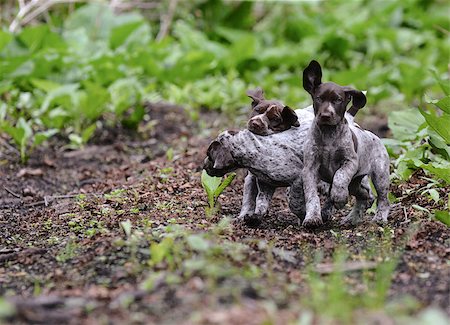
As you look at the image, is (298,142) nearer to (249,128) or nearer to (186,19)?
(249,128)

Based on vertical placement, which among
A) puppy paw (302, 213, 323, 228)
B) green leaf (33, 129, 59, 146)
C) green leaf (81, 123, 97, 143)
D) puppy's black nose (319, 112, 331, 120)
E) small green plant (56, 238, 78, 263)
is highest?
puppy's black nose (319, 112, 331, 120)

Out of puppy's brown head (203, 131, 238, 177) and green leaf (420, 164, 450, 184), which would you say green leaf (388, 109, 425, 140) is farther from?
puppy's brown head (203, 131, 238, 177)

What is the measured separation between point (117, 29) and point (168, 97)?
1105mm

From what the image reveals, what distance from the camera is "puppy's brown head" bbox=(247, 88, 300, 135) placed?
3.55 meters

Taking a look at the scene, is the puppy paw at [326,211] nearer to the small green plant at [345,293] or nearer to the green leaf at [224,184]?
the green leaf at [224,184]

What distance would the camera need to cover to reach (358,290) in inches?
103

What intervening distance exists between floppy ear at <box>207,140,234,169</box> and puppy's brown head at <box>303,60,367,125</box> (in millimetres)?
489

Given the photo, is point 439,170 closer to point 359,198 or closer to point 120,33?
point 359,198

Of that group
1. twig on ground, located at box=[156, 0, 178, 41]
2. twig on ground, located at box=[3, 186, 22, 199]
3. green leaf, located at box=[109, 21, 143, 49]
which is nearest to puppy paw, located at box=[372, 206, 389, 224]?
twig on ground, located at box=[3, 186, 22, 199]

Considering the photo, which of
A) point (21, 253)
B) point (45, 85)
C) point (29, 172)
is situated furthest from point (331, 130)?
point (45, 85)

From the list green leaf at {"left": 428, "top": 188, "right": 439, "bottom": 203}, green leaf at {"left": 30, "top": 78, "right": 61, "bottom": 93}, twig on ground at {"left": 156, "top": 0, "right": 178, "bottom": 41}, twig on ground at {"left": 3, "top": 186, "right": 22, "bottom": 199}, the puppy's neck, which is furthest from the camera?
twig on ground at {"left": 156, "top": 0, "right": 178, "bottom": 41}

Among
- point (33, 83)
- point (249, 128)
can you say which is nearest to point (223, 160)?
point (249, 128)

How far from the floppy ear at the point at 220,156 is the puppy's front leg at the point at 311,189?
37cm

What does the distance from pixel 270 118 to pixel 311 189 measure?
43cm
